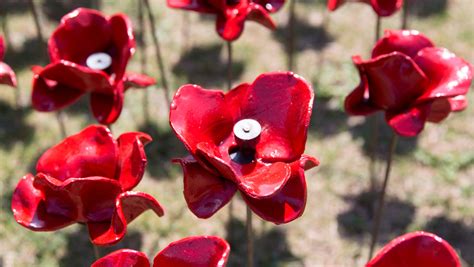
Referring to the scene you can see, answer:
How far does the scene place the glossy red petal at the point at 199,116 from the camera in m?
2.13

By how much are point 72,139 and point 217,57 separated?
2.00m

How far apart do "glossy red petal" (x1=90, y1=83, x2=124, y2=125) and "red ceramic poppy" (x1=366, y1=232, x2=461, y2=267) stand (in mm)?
1049

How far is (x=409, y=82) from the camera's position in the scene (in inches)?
97.0

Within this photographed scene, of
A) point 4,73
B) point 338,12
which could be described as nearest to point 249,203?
point 4,73

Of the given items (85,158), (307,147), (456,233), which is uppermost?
(85,158)

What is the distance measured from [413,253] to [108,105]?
46.4 inches

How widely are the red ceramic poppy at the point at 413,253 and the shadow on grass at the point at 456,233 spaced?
1.38 m

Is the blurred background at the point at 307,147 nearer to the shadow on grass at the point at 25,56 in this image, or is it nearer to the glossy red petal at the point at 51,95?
the shadow on grass at the point at 25,56

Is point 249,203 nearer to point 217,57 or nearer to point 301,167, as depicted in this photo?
point 301,167

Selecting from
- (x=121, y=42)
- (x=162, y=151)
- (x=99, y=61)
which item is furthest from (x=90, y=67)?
(x=162, y=151)

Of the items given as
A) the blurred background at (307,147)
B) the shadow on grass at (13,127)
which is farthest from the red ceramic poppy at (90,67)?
the shadow on grass at (13,127)

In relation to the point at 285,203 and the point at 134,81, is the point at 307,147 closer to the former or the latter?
the point at 134,81

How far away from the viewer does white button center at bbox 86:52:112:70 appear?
2.73m

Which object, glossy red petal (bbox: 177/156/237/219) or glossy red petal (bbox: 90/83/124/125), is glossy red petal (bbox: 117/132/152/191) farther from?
glossy red petal (bbox: 90/83/124/125)
